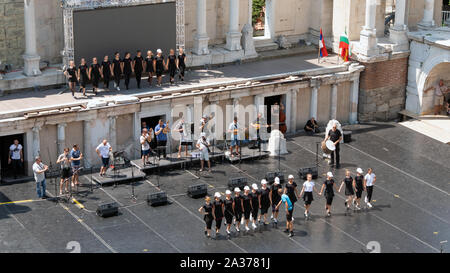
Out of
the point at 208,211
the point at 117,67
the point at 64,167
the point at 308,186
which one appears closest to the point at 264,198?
the point at 308,186

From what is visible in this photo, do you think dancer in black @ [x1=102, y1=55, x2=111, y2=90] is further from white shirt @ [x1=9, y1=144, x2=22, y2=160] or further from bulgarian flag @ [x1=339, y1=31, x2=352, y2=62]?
bulgarian flag @ [x1=339, y1=31, x2=352, y2=62]

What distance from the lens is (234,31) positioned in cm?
5566

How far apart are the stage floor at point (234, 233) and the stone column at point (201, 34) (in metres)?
6.82

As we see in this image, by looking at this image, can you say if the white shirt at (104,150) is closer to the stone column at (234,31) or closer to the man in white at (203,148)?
the man in white at (203,148)

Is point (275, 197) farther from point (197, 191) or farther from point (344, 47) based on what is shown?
point (344, 47)

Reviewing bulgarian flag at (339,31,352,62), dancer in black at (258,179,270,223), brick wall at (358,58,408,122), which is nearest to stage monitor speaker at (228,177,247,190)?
dancer in black at (258,179,270,223)

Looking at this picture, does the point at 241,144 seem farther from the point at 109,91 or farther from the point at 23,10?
the point at 23,10

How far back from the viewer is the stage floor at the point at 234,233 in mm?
42531

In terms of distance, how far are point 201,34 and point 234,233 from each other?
1415cm

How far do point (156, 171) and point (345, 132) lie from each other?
9.72 m

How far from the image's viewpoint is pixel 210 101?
170 feet

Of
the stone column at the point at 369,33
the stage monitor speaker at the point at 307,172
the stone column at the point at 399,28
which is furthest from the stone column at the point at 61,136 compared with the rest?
the stone column at the point at 399,28

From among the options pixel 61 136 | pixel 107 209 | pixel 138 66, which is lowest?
pixel 107 209
